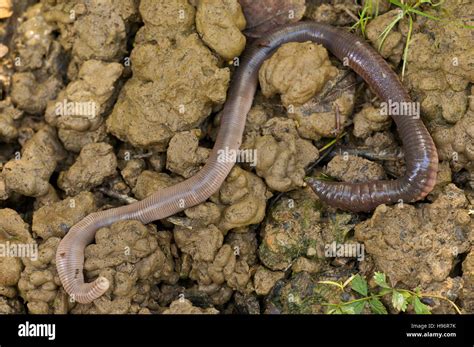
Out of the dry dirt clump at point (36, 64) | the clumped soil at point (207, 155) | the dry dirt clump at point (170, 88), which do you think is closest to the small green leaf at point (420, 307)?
the clumped soil at point (207, 155)

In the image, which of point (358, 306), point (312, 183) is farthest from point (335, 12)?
point (358, 306)

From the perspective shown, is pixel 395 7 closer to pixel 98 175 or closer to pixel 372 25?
pixel 372 25

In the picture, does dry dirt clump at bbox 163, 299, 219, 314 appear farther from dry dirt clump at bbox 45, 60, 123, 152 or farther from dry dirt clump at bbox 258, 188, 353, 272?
dry dirt clump at bbox 45, 60, 123, 152

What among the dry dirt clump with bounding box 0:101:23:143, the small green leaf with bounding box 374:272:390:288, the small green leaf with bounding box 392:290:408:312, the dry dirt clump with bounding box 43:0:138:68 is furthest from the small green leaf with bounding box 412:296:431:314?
the dry dirt clump with bounding box 0:101:23:143

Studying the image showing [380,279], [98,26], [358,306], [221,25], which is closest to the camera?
[380,279]

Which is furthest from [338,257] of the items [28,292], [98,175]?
[28,292]

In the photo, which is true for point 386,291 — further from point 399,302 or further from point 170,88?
point 170,88
